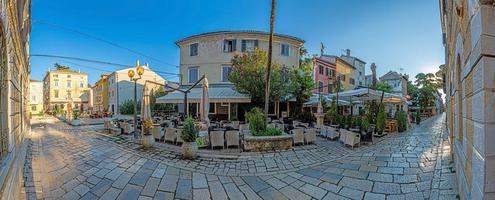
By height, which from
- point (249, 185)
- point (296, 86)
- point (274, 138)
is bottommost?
point (249, 185)

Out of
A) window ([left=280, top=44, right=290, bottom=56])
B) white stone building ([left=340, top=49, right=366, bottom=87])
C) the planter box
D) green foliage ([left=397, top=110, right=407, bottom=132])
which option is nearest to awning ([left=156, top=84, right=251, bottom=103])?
window ([left=280, top=44, right=290, bottom=56])

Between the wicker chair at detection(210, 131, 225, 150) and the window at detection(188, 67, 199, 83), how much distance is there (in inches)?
551

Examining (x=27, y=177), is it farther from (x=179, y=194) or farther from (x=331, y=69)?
(x=331, y=69)

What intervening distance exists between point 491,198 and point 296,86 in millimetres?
16648

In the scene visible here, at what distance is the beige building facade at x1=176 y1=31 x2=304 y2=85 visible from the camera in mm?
21297

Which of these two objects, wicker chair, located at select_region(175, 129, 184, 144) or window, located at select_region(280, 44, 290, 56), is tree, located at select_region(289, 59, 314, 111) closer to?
window, located at select_region(280, 44, 290, 56)

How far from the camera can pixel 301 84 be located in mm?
19297

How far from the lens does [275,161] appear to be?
288 inches

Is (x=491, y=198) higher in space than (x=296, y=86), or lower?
lower

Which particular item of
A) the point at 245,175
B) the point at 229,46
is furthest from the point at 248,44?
the point at 245,175

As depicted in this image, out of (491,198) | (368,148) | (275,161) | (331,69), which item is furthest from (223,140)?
(331,69)

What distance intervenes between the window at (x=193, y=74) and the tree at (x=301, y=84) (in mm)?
8650

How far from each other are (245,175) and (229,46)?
55.0 ft

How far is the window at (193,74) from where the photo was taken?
22141 millimetres
